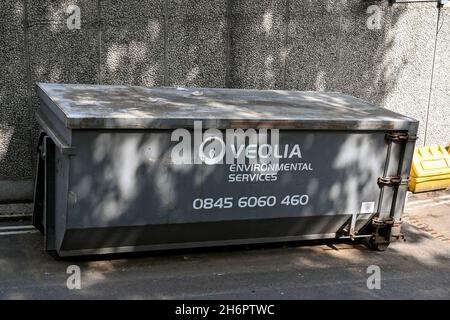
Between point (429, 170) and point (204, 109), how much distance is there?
203 inches

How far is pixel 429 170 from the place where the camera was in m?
9.79

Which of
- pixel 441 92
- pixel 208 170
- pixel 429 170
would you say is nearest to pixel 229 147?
pixel 208 170

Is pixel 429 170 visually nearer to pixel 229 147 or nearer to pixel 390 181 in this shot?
pixel 390 181

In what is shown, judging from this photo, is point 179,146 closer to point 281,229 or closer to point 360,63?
point 281,229

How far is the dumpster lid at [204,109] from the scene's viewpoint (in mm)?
5660

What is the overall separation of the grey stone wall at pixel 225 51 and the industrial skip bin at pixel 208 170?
1125mm

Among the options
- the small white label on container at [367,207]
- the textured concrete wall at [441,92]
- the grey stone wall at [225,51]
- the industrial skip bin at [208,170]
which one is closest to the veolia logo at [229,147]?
the industrial skip bin at [208,170]

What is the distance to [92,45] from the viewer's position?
811cm

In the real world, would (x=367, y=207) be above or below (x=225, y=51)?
below

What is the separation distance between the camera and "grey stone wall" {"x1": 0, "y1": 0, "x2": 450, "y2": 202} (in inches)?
310

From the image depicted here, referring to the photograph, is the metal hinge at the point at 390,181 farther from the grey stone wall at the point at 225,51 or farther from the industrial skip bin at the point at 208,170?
the grey stone wall at the point at 225,51

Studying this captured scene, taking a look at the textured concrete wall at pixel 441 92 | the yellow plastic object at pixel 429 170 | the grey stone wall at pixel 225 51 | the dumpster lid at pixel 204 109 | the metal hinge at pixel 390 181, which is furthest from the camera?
the textured concrete wall at pixel 441 92

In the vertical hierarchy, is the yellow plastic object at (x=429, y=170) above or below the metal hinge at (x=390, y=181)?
below

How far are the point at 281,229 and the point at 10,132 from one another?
404cm
